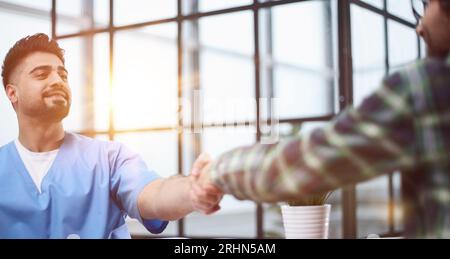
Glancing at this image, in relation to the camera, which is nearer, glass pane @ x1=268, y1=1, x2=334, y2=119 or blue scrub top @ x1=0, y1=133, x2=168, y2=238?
blue scrub top @ x1=0, y1=133, x2=168, y2=238

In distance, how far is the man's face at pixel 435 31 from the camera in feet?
2.94

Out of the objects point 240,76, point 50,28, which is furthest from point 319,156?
point 240,76

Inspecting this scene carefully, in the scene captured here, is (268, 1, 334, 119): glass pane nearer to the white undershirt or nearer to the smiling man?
the white undershirt

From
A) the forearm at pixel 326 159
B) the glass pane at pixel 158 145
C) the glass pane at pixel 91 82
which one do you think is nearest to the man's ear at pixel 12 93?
the glass pane at pixel 91 82

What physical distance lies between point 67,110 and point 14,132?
0.56 feet

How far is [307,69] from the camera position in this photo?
13.6 ft

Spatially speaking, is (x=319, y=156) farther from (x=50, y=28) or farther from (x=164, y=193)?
(x=50, y=28)

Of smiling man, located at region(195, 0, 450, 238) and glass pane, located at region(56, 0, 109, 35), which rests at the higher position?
glass pane, located at region(56, 0, 109, 35)

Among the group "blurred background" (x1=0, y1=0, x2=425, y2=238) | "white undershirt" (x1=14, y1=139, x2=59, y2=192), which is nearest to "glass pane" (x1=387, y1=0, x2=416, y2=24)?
"blurred background" (x1=0, y1=0, x2=425, y2=238)

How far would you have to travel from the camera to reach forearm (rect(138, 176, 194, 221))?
1.54 meters

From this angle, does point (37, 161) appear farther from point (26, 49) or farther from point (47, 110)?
point (26, 49)

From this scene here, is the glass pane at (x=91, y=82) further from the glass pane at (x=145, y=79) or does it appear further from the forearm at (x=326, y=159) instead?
the forearm at (x=326, y=159)

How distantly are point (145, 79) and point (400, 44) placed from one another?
3.52ft
